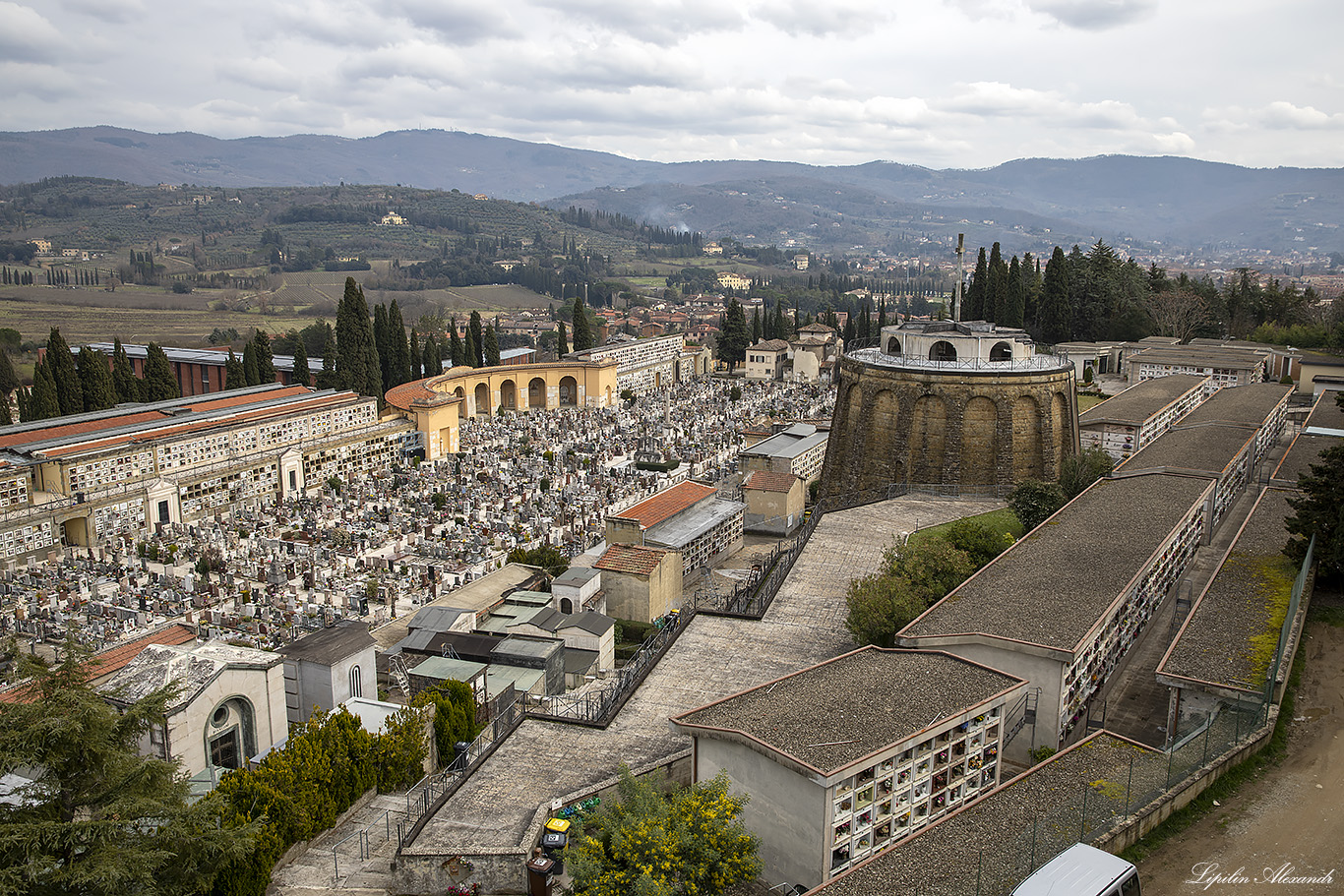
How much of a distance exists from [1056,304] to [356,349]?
1818 inches

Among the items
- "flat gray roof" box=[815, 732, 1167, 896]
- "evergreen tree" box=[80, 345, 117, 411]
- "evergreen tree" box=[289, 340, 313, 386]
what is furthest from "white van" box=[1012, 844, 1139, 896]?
"evergreen tree" box=[289, 340, 313, 386]

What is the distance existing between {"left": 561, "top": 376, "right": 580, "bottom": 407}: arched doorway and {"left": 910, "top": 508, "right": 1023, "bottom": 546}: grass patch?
4828 centimetres

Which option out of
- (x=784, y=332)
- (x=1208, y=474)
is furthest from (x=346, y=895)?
(x=784, y=332)

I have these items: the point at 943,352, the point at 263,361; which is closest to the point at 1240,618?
the point at 943,352

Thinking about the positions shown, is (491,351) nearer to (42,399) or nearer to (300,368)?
(300,368)

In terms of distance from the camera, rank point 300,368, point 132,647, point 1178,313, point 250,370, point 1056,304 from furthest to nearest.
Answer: point 1178,313, point 1056,304, point 300,368, point 250,370, point 132,647

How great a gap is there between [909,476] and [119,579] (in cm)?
2713

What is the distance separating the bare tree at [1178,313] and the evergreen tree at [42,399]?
6951cm

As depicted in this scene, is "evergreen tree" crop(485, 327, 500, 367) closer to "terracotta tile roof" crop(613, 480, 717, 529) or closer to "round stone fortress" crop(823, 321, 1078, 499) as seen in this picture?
"terracotta tile roof" crop(613, 480, 717, 529)

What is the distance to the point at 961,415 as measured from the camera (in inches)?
1227

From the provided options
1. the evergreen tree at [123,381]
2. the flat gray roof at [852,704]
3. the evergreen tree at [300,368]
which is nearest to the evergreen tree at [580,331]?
the evergreen tree at [300,368]

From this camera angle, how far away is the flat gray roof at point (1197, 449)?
27.0m

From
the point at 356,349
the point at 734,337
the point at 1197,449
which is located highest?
the point at 356,349

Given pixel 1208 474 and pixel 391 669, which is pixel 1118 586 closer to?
pixel 1208 474
